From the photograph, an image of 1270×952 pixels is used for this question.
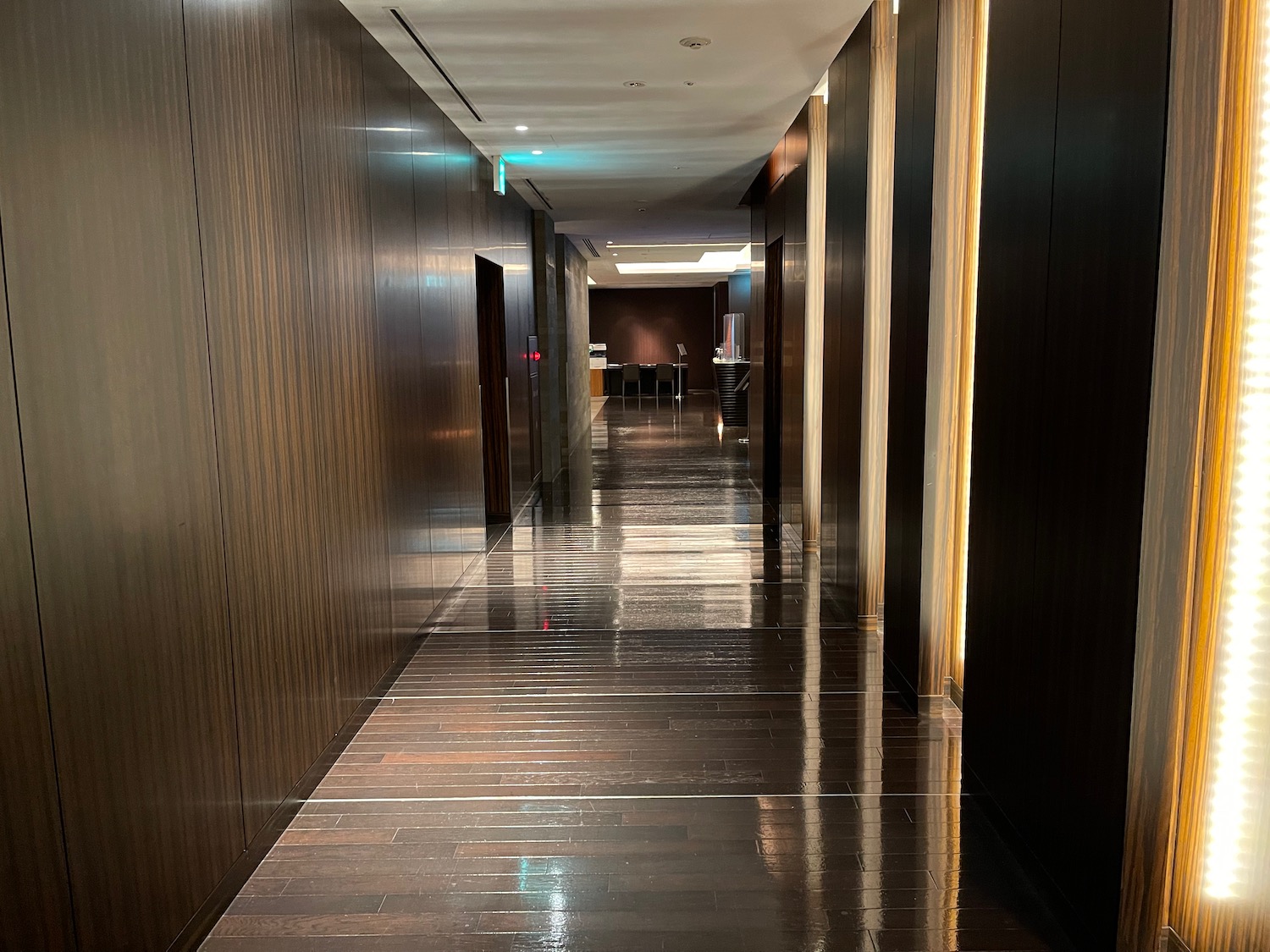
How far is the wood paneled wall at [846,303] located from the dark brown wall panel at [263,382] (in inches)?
113

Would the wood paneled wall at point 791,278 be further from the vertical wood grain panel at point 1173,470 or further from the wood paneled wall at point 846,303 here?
the vertical wood grain panel at point 1173,470

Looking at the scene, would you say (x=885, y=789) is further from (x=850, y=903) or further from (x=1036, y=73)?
(x=1036, y=73)

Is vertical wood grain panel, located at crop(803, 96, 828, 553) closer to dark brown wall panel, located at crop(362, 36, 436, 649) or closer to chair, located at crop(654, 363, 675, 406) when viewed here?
dark brown wall panel, located at crop(362, 36, 436, 649)

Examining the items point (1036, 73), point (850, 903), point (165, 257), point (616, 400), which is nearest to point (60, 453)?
point (165, 257)

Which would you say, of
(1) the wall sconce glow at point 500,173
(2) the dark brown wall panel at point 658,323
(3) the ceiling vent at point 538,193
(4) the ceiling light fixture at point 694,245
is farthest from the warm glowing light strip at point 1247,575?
(2) the dark brown wall panel at point 658,323

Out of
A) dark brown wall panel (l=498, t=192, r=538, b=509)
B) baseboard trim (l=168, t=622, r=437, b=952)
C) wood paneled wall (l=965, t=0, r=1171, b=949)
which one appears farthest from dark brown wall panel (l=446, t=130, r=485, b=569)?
wood paneled wall (l=965, t=0, r=1171, b=949)

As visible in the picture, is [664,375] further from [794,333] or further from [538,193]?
[794,333]

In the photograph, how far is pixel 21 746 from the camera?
1976 millimetres

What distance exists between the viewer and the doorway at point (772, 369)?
9.09 metres

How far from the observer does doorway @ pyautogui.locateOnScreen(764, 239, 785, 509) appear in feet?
29.8

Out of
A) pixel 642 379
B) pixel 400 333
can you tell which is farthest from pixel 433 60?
pixel 642 379

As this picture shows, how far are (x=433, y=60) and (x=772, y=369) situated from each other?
4834mm

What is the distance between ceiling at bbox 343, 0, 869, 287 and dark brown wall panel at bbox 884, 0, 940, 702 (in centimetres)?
65

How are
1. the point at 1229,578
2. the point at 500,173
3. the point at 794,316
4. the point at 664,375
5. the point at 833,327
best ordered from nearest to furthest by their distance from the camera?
the point at 1229,578 < the point at 833,327 < the point at 794,316 < the point at 500,173 < the point at 664,375
